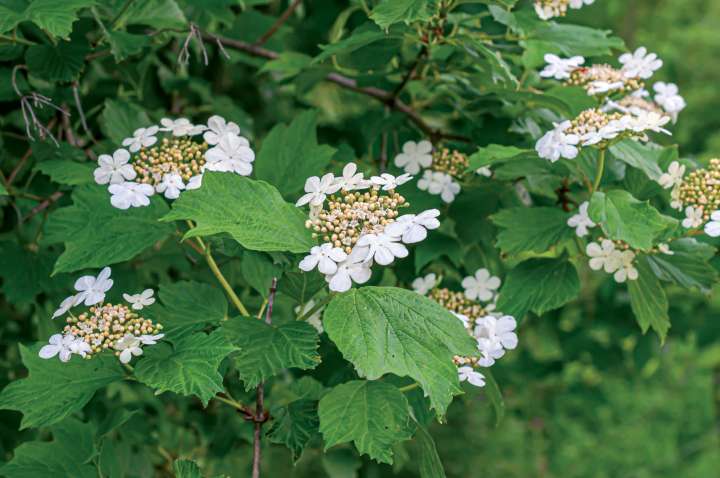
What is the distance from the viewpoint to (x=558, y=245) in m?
1.57

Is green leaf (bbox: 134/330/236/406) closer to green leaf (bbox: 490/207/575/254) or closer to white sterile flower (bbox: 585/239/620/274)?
green leaf (bbox: 490/207/575/254)

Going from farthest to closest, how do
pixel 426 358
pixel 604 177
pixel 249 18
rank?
1. pixel 249 18
2. pixel 604 177
3. pixel 426 358

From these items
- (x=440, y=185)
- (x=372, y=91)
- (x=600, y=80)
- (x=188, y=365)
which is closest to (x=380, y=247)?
(x=188, y=365)

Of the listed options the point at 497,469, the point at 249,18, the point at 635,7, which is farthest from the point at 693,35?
the point at 249,18

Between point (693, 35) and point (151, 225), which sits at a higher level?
point (151, 225)

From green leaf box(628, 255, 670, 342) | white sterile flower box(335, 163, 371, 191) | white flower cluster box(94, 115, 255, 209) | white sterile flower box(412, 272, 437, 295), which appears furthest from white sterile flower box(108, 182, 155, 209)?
green leaf box(628, 255, 670, 342)

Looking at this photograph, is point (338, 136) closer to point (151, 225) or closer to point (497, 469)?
point (151, 225)

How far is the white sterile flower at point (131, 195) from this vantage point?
1.25m

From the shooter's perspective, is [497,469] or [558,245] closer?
[558,245]

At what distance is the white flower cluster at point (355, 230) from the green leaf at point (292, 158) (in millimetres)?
270

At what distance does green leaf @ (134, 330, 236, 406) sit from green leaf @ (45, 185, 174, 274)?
178 mm

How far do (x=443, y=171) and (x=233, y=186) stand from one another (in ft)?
2.04

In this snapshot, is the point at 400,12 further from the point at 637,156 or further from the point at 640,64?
the point at 640,64

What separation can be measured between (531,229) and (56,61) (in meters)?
0.90
